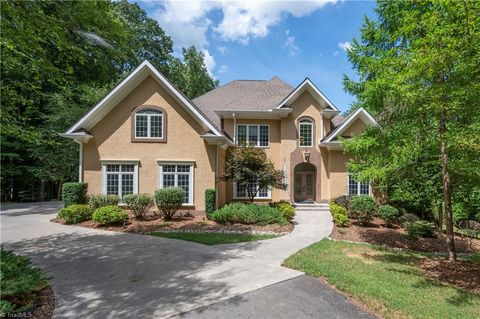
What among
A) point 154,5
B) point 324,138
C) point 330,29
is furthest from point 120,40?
point 324,138

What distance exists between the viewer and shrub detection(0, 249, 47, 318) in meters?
4.33

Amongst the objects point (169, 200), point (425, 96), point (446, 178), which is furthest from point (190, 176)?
point (425, 96)

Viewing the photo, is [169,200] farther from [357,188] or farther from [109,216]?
[357,188]

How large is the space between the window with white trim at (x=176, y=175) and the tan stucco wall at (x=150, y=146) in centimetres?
30

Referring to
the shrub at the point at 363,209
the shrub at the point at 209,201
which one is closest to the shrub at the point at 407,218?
the shrub at the point at 363,209

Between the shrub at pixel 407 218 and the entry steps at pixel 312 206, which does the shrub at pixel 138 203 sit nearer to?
the entry steps at pixel 312 206

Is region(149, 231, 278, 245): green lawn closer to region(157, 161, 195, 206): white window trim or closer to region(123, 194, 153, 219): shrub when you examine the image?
region(123, 194, 153, 219): shrub

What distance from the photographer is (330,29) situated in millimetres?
13469

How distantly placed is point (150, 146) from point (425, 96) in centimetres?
1283

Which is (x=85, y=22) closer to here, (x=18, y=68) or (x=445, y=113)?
(x=18, y=68)

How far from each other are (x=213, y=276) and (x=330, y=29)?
12477 mm

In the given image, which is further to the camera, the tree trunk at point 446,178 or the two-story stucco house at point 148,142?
the two-story stucco house at point 148,142

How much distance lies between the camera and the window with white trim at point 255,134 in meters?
19.3

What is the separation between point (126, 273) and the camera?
6773mm
